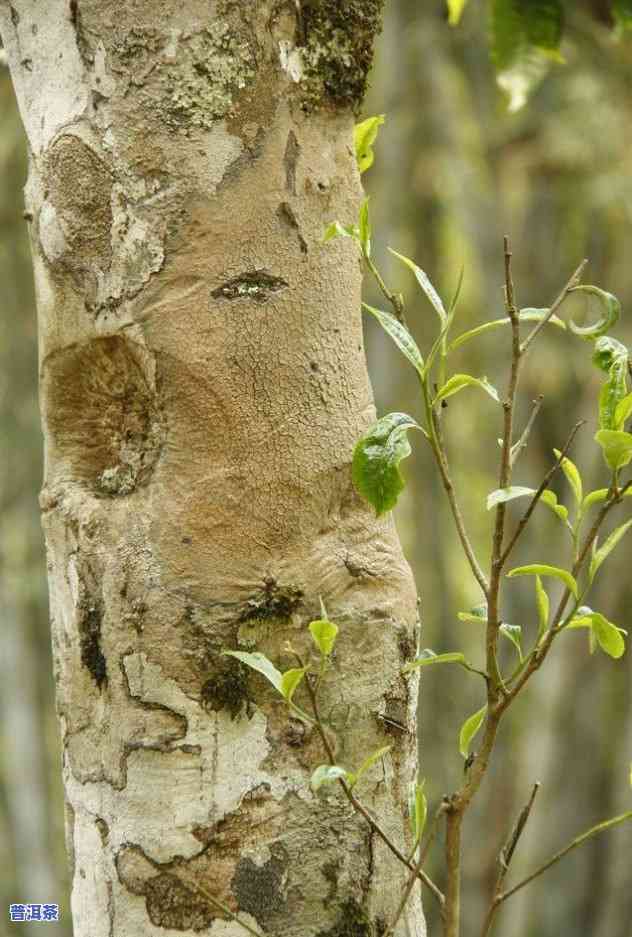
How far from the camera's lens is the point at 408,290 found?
816 centimetres

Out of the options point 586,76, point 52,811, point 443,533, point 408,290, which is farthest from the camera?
point 443,533

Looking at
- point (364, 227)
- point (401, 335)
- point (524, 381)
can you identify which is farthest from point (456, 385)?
point (524, 381)

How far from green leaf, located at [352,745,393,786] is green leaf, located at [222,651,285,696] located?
0.35 feet

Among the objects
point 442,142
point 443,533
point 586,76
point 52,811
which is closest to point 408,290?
point 442,142

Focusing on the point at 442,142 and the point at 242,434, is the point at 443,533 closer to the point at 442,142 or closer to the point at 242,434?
the point at 442,142

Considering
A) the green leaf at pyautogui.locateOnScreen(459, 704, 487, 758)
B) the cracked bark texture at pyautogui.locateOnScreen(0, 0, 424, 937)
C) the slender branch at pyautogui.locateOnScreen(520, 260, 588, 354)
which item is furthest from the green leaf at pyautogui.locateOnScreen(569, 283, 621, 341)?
the green leaf at pyautogui.locateOnScreen(459, 704, 487, 758)

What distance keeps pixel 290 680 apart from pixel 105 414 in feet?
1.30

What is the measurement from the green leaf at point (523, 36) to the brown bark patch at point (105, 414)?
0.73 meters

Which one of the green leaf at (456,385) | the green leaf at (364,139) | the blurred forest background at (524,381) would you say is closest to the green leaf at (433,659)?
the green leaf at (456,385)

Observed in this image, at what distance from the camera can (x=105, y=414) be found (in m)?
1.36

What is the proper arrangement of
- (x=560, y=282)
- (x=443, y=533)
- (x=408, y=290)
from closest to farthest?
(x=560, y=282)
(x=408, y=290)
(x=443, y=533)

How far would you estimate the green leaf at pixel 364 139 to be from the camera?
1.37 meters

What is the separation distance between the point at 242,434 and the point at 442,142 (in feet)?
21.3

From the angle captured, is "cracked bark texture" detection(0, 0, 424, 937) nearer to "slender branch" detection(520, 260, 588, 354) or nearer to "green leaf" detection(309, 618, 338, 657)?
"green leaf" detection(309, 618, 338, 657)
